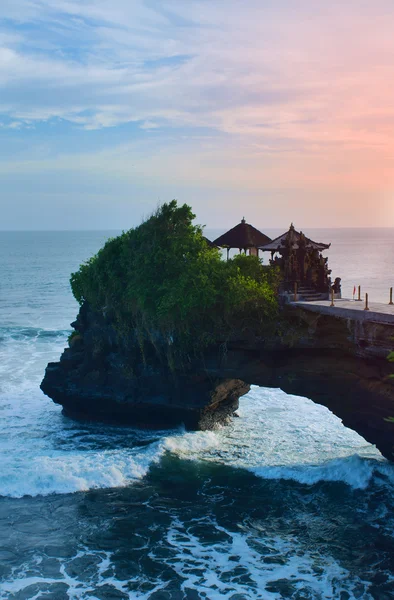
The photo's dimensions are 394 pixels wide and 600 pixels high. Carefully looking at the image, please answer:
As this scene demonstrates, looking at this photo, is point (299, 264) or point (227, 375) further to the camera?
point (299, 264)

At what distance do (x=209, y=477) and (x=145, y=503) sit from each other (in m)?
2.83

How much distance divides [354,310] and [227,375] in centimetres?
586

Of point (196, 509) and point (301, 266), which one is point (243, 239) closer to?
point (301, 266)

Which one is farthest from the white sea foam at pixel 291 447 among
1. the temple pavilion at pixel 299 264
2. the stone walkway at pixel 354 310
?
the temple pavilion at pixel 299 264

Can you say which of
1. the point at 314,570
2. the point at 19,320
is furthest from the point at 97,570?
the point at 19,320

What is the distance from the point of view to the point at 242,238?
2822 centimetres

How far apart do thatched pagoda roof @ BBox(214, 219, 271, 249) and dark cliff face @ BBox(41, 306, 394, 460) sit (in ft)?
19.6

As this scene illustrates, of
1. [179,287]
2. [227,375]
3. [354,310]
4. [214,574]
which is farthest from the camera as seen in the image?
[227,375]

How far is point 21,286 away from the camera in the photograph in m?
80.4

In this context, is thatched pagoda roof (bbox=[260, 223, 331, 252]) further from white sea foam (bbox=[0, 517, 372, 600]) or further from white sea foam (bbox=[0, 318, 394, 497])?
white sea foam (bbox=[0, 517, 372, 600])

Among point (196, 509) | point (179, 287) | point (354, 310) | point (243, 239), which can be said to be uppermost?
point (243, 239)

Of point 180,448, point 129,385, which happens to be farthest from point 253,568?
point 129,385

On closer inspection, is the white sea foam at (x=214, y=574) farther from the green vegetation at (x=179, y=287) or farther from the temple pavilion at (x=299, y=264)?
the temple pavilion at (x=299, y=264)

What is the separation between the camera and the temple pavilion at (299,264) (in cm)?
2514
